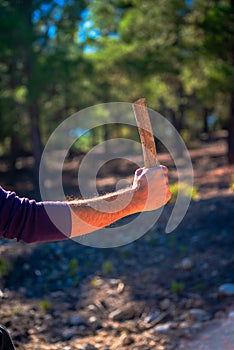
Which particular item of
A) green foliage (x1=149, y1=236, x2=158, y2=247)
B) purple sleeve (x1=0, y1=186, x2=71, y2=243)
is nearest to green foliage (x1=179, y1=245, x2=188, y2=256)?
green foliage (x1=149, y1=236, x2=158, y2=247)

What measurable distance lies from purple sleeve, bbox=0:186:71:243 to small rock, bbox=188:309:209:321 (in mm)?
2560

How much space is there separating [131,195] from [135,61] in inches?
378

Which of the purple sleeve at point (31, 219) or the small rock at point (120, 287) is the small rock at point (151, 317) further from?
the purple sleeve at point (31, 219)

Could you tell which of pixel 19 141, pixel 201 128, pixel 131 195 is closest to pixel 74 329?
pixel 131 195

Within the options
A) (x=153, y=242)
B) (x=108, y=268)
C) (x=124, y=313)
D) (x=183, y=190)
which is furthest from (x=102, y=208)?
(x=183, y=190)

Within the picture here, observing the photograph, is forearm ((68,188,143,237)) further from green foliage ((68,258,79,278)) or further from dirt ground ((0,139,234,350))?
green foliage ((68,258,79,278))

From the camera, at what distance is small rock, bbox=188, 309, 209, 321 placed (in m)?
4.15

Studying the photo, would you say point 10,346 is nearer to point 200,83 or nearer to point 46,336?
point 46,336

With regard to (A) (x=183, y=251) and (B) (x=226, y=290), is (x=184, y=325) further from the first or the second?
(A) (x=183, y=251)

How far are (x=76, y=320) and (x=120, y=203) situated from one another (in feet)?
8.65

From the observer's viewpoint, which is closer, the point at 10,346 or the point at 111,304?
the point at 10,346

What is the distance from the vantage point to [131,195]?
1950 millimetres

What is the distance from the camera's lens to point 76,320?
434 centimetres

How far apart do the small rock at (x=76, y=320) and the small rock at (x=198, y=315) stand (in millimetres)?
888
